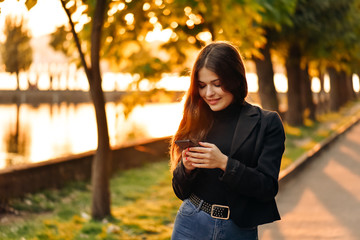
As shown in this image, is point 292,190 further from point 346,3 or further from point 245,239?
point 346,3

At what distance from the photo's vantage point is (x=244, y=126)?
8.79ft

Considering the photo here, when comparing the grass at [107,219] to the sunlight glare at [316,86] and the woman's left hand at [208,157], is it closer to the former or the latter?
the woman's left hand at [208,157]

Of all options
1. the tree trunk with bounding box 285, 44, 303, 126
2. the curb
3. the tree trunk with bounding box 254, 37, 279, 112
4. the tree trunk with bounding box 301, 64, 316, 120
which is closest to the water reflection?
the tree trunk with bounding box 254, 37, 279, 112

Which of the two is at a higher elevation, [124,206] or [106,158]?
[106,158]

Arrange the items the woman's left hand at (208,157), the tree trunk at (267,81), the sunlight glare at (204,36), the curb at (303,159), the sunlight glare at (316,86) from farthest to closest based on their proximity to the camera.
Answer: the sunlight glare at (316,86)
the tree trunk at (267,81)
the curb at (303,159)
the sunlight glare at (204,36)
the woman's left hand at (208,157)

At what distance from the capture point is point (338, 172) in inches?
466

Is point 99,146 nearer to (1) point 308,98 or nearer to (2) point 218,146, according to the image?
(2) point 218,146

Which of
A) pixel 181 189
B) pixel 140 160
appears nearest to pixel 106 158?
pixel 181 189

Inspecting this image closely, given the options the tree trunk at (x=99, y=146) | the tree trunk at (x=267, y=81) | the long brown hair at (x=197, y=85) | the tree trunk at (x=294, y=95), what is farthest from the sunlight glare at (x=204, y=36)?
the tree trunk at (x=294, y=95)

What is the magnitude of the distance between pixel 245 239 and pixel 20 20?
181ft

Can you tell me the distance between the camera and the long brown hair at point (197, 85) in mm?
2678

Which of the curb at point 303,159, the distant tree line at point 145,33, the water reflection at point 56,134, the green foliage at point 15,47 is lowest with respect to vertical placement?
the water reflection at point 56,134

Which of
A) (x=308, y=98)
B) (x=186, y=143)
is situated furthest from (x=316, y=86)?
(x=186, y=143)

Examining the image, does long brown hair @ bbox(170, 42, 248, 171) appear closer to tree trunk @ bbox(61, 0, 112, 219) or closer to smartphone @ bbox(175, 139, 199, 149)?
smartphone @ bbox(175, 139, 199, 149)
